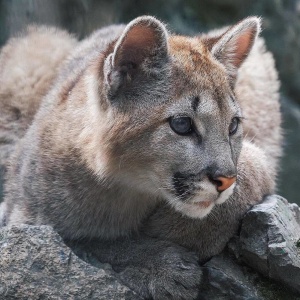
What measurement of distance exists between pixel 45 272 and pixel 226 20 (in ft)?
A: 23.7

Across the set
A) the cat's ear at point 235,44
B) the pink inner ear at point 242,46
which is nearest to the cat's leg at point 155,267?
the cat's ear at point 235,44

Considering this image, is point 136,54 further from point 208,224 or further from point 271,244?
point 271,244

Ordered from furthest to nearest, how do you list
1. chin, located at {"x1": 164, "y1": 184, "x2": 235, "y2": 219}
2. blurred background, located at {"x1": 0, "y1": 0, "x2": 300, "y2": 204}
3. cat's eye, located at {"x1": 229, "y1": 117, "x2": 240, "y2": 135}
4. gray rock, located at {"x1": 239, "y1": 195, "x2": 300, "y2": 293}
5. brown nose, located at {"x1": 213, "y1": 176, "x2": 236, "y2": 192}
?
1. blurred background, located at {"x1": 0, "y1": 0, "x2": 300, "y2": 204}
2. cat's eye, located at {"x1": 229, "y1": 117, "x2": 240, "y2": 135}
3. gray rock, located at {"x1": 239, "y1": 195, "x2": 300, "y2": 293}
4. chin, located at {"x1": 164, "y1": 184, "x2": 235, "y2": 219}
5. brown nose, located at {"x1": 213, "y1": 176, "x2": 236, "y2": 192}

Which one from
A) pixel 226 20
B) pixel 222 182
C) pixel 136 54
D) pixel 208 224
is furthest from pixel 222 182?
pixel 226 20

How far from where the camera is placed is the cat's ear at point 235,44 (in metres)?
4.85

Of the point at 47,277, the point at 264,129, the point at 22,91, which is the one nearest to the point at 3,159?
the point at 22,91

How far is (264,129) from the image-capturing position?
22.9ft

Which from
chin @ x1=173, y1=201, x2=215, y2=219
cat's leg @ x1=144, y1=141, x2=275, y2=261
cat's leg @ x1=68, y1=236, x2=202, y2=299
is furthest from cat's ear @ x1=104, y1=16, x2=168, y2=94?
cat's leg @ x1=68, y1=236, x2=202, y2=299

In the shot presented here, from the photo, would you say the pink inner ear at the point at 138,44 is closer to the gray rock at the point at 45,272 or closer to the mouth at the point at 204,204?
the mouth at the point at 204,204

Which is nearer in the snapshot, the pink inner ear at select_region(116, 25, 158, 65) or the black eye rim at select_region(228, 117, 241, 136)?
the pink inner ear at select_region(116, 25, 158, 65)

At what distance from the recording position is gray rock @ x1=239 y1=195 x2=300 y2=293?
14.6 feet

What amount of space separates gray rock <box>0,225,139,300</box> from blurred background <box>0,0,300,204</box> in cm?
494

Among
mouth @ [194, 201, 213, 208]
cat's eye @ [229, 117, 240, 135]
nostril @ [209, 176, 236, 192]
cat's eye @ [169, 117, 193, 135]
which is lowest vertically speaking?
mouth @ [194, 201, 213, 208]

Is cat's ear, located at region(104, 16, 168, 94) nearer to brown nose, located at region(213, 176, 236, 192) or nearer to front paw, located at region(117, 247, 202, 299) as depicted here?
brown nose, located at region(213, 176, 236, 192)
